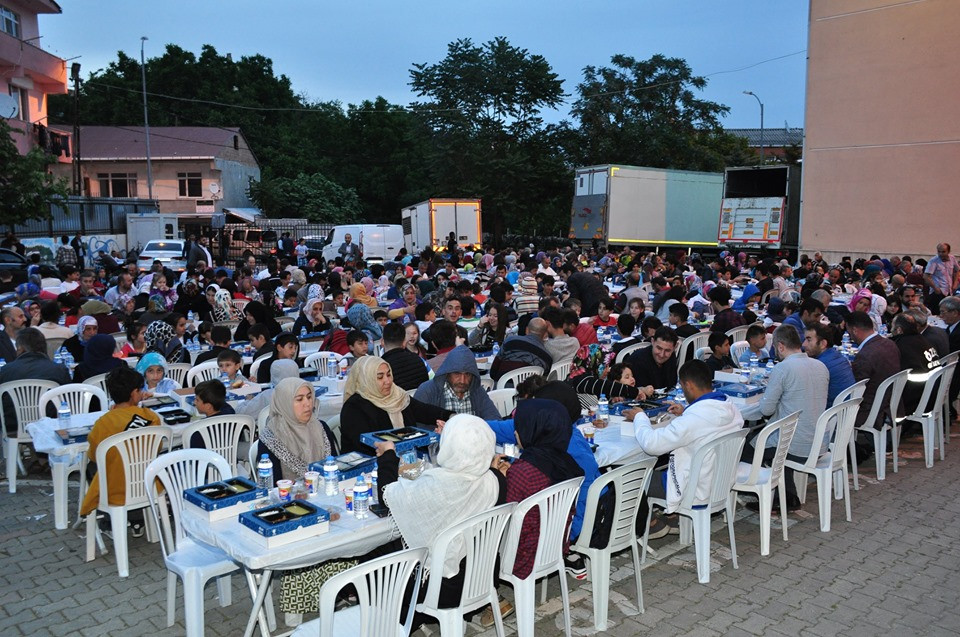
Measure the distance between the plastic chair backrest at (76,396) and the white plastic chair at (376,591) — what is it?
13.4ft

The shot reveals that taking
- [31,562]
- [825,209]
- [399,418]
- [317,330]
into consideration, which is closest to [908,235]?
[825,209]

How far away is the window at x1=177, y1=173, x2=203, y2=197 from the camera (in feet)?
145

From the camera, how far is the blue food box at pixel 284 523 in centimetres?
390

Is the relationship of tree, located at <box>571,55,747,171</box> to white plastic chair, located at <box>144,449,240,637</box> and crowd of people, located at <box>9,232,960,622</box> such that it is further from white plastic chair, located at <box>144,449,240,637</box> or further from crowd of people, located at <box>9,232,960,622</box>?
white plastic chair, located at <box>144,449,240,637</box>

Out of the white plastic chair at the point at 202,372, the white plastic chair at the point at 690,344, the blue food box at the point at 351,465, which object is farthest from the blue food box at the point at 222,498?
the white plastic chair at the point at 690,344

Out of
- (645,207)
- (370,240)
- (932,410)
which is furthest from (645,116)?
(932,410)

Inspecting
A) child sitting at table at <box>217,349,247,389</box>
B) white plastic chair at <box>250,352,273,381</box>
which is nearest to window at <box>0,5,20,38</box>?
white plastic chair at <box>250,352,273,381</box>

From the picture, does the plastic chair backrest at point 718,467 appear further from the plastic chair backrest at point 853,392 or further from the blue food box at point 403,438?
the plastic chair backrest at point 853,392

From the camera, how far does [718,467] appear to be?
212 inches

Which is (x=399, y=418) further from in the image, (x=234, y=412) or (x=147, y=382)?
(x=147, y=382)

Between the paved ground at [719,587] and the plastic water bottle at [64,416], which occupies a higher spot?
the plastic water bottle at [64,416]

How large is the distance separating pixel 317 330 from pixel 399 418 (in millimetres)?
4875

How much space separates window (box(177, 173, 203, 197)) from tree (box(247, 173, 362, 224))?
3502 millimetres

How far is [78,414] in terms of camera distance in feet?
22.1
